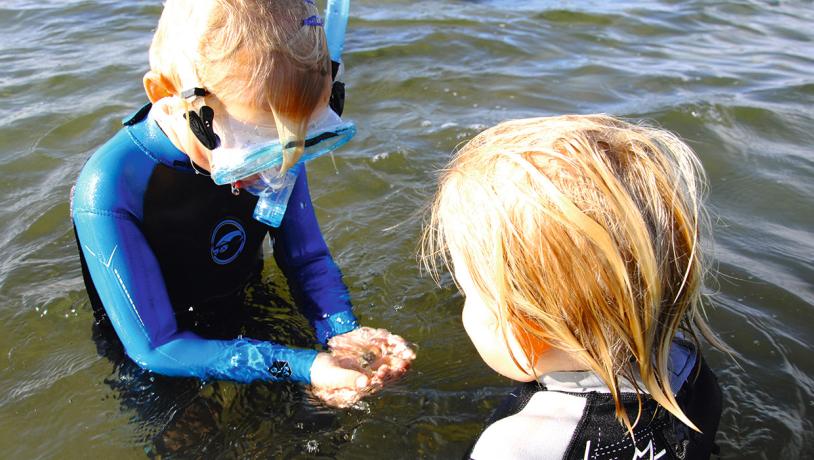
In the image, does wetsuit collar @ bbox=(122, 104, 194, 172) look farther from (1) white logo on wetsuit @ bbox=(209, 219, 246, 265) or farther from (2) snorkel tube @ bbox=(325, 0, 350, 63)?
(2) snorkel tube @ bbox=(325, 0, 350, 63)

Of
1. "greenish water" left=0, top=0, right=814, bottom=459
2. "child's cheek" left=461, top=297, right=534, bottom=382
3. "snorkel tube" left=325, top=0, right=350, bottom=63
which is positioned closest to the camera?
"child's cheek" left=461, top=297, right=534, bottom=382

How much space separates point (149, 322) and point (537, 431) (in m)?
1.34

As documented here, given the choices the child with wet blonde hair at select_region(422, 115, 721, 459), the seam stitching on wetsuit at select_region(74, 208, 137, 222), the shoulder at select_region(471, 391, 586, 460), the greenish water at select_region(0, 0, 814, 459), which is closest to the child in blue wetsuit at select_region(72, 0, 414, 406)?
the seam stitching on wetsuit at select_region(74, 208, 137, 222)

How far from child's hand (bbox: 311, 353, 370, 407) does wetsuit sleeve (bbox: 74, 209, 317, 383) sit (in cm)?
4

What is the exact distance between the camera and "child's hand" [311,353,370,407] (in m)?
2.22

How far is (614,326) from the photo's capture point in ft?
5.06

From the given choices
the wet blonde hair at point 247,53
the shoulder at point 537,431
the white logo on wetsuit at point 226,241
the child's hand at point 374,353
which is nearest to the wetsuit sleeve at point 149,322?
the child's hand at point 374,353

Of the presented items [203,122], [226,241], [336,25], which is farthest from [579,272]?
[226,241]

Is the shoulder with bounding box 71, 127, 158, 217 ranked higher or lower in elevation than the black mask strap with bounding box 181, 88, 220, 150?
lower

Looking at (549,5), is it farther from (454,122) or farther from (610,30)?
(454,122)

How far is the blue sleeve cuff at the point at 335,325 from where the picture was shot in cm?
276

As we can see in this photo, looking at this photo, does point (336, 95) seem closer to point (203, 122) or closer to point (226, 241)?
point (203, 122)

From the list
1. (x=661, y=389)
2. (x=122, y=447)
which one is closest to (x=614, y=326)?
(x=661, y=389)

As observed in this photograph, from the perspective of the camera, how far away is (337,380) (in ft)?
7.36
